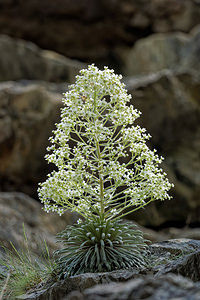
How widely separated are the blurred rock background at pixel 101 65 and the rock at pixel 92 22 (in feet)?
0.18

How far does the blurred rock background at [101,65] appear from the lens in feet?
41.1

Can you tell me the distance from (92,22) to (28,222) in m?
15.2

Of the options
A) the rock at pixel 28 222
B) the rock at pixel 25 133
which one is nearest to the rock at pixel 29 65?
the rock at pixel 25 133

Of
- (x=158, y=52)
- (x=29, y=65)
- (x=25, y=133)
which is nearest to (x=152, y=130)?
(x=25, y=133)

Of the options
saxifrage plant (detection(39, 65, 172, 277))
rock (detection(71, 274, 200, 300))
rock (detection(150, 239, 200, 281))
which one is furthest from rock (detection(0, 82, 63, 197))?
rock (detection(71, 274, 200, 300))

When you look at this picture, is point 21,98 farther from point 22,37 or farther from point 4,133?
point 22,37

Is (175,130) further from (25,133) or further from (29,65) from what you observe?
(29,65)

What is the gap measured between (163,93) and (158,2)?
10620 mm

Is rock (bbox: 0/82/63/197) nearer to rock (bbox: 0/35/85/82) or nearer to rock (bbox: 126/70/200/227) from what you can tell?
rock (bbox: 126/70/200/227)

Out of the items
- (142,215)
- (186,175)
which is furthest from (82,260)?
(186,175)

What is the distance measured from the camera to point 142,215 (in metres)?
12.2

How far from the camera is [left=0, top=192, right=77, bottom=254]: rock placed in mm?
8777

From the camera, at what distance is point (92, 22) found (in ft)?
73.3

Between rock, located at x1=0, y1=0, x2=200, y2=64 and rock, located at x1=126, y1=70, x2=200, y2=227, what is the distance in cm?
A: 988
